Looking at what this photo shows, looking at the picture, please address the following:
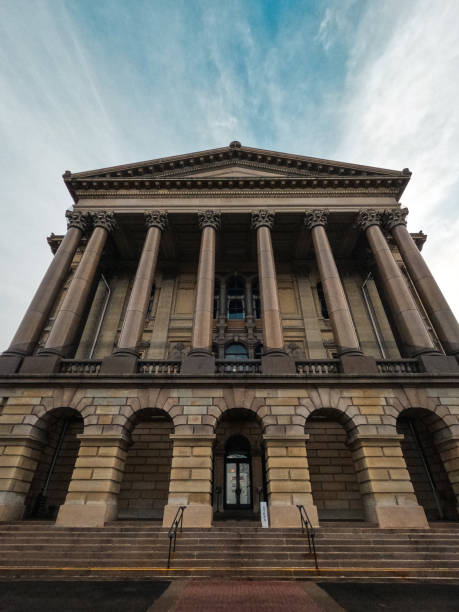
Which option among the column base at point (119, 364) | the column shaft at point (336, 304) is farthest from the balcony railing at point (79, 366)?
the column shaft at point (336, 304)

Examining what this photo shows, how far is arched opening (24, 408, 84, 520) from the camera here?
43.1 ft

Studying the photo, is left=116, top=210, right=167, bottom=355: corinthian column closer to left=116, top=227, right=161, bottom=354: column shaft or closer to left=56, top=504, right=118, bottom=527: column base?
left=116, top=227, right=161, bottom=354: column shaft

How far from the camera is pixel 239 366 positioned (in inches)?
554

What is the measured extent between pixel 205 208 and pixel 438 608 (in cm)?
1847

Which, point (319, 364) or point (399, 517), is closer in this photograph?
point (399, 517)

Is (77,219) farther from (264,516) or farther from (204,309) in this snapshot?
(264,516)

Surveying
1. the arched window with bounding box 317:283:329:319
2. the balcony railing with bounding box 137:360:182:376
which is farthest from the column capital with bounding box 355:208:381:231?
the balcony railing with bounding box 137:360:182:376

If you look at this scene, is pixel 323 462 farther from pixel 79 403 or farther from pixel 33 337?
pixel 33 337

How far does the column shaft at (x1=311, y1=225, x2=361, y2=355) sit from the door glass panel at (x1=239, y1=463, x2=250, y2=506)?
306 inches

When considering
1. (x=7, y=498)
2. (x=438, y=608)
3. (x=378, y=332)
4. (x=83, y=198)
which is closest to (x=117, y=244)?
(x=83, y=198)

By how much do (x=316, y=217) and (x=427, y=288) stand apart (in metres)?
7.29

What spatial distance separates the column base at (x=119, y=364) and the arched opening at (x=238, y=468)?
4.90 metres

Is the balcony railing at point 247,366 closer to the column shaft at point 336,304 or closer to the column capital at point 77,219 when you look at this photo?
the column shaft at point 336,304

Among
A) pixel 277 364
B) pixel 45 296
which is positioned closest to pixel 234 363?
pixel 277 364
